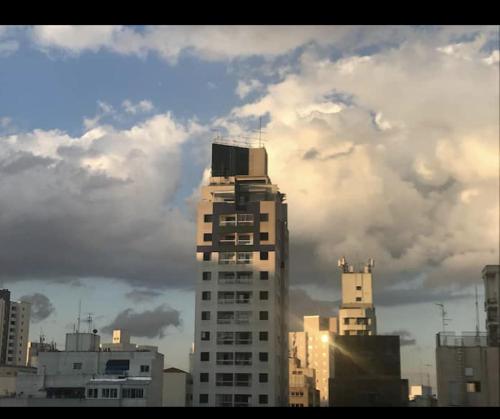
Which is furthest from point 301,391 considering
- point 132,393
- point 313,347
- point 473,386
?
point 473,386

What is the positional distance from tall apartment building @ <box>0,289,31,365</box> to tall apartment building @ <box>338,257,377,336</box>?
2536 cm

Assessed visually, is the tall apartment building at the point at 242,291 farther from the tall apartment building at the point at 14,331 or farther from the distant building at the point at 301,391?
the tall apartment building at the point at 14,331

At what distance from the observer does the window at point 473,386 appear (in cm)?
1488

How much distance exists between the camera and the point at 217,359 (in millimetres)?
23312

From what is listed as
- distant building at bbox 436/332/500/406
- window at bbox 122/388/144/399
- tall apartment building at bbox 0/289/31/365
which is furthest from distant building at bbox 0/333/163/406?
tall apartment building at bbox 0/289/31/365

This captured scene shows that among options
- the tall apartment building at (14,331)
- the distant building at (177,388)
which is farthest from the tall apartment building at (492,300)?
the tall apartment building at (14,331)

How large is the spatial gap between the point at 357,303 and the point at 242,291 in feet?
46.9

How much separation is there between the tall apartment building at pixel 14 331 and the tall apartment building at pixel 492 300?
130 ft

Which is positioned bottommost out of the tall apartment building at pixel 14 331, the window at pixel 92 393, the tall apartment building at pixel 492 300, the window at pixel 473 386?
the window at pixel 92 393
